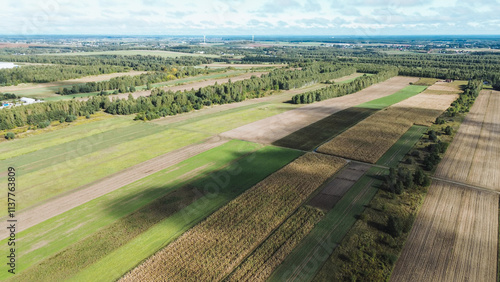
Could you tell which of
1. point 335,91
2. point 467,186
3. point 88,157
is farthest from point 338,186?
point 335,91

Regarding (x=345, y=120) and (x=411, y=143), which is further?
(x=345, y=120)

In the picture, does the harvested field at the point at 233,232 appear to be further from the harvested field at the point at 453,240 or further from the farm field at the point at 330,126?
the farm field at the point at 330,126

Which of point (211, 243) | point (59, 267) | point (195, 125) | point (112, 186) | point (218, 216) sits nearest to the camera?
point (59, 267)

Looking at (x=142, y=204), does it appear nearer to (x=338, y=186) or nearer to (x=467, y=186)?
(x=338, y=186)

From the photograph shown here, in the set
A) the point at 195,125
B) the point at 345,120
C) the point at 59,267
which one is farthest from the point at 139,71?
the point at 59,267

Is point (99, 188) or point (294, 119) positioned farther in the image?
point (294, 119)

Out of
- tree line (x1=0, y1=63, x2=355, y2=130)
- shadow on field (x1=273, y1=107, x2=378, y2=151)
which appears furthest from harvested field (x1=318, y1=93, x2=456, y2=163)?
tree line (x1=0, y1=63, x2=355, y2=130)

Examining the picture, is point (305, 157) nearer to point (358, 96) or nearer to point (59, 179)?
point (59, 179)
